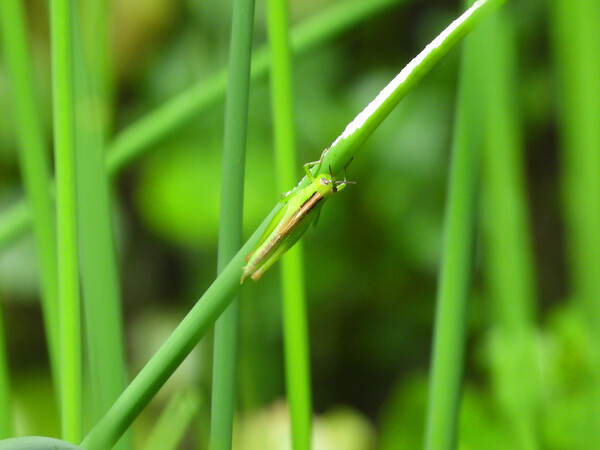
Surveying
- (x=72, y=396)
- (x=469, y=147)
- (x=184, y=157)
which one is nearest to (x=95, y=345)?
(x=72, y=396)

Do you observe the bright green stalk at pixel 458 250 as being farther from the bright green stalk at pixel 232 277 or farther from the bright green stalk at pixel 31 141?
the bright green stalk at pixel 31 141

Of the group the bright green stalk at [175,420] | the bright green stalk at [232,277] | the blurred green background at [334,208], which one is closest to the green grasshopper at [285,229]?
the bright green stalk at [232,277]

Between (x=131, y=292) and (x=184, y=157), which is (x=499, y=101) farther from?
(x=131, y=292)

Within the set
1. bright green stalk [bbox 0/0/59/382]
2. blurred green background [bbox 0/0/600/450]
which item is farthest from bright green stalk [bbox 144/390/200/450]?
blurred green background [bbox 0/0/600/450]

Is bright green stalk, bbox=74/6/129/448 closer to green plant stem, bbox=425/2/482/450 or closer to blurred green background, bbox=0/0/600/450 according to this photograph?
green plant stem, bbox=425/2/482/450

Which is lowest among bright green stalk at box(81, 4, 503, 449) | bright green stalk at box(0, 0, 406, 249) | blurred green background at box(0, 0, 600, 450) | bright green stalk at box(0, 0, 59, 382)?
bright green stalk at box(81, 4, 503, 449)

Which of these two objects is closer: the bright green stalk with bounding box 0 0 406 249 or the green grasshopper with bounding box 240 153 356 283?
the green grasshopper with bounding box 240 153 356 283
